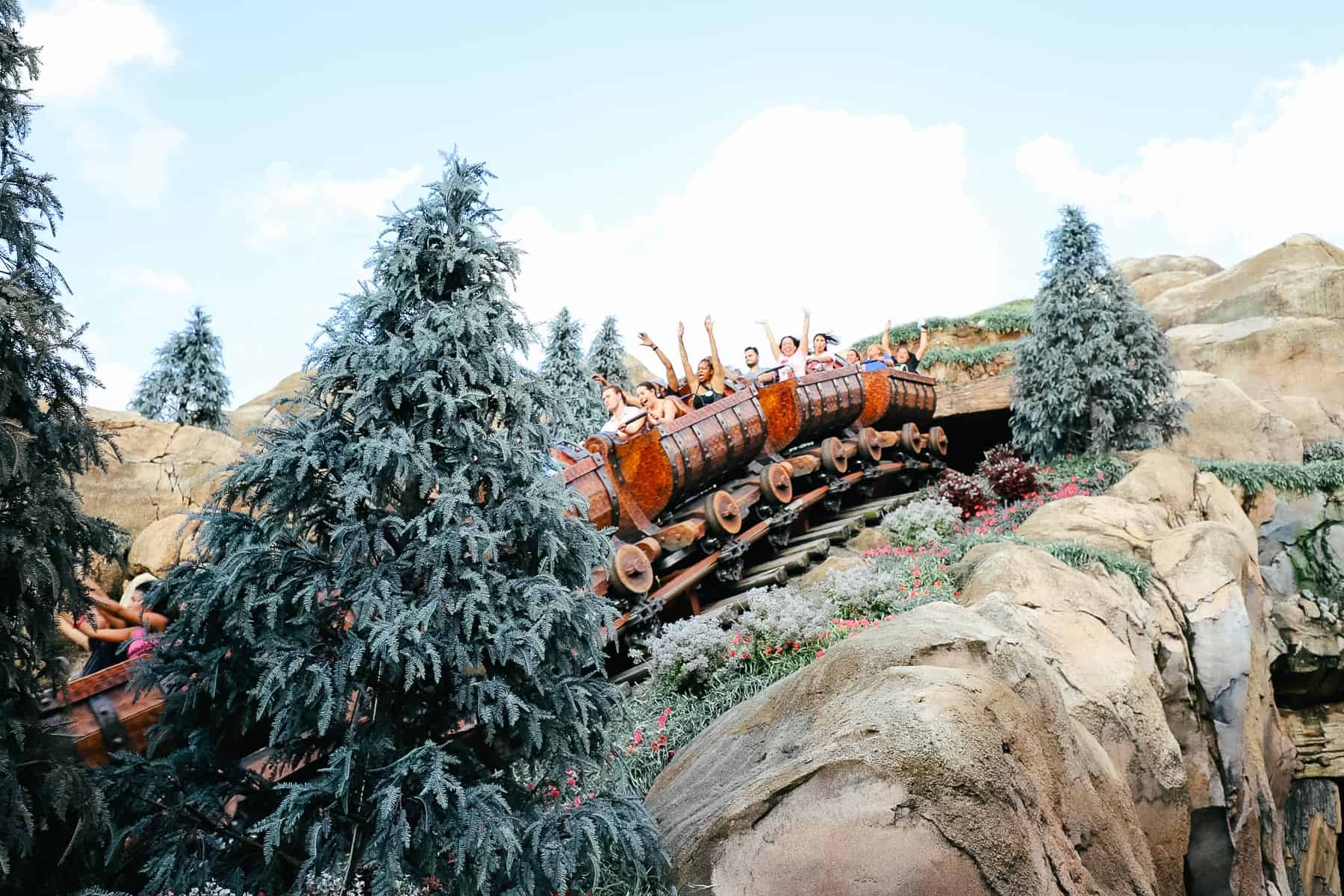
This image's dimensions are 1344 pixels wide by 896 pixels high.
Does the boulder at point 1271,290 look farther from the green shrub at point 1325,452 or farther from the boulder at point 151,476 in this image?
the boulder at point 151,476

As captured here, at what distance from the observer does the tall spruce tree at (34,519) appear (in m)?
2.98

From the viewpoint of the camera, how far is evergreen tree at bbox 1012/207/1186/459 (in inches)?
476

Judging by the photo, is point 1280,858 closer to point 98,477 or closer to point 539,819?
point 539,819

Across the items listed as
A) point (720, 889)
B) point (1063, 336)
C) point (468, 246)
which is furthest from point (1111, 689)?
point (1063, 336)

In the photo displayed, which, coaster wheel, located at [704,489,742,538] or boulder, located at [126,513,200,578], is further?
boulder, located at [126,513,200,578]

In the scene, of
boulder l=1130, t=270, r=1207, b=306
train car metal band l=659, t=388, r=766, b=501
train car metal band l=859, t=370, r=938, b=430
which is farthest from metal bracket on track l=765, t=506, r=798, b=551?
boulder l=1130, t=270, r=1207, b=306

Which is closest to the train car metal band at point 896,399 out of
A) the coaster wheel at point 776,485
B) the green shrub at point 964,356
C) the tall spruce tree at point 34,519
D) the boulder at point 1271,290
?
the coaster wheel at point 776,485

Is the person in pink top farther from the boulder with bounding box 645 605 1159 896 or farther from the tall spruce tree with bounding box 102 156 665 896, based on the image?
the boulder with bounding box 645 605 1159 896

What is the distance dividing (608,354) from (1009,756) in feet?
46.0

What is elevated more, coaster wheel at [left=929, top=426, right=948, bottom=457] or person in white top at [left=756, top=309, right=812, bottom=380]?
person in white top at [left=756, top=309, right=812, bottom=380]

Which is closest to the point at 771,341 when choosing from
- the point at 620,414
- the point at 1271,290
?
the point at 620,414

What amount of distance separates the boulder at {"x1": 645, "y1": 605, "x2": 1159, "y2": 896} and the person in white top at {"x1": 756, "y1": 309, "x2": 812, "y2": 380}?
24.8ft

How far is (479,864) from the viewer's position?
3.13 meters

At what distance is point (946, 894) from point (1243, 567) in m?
6.70
